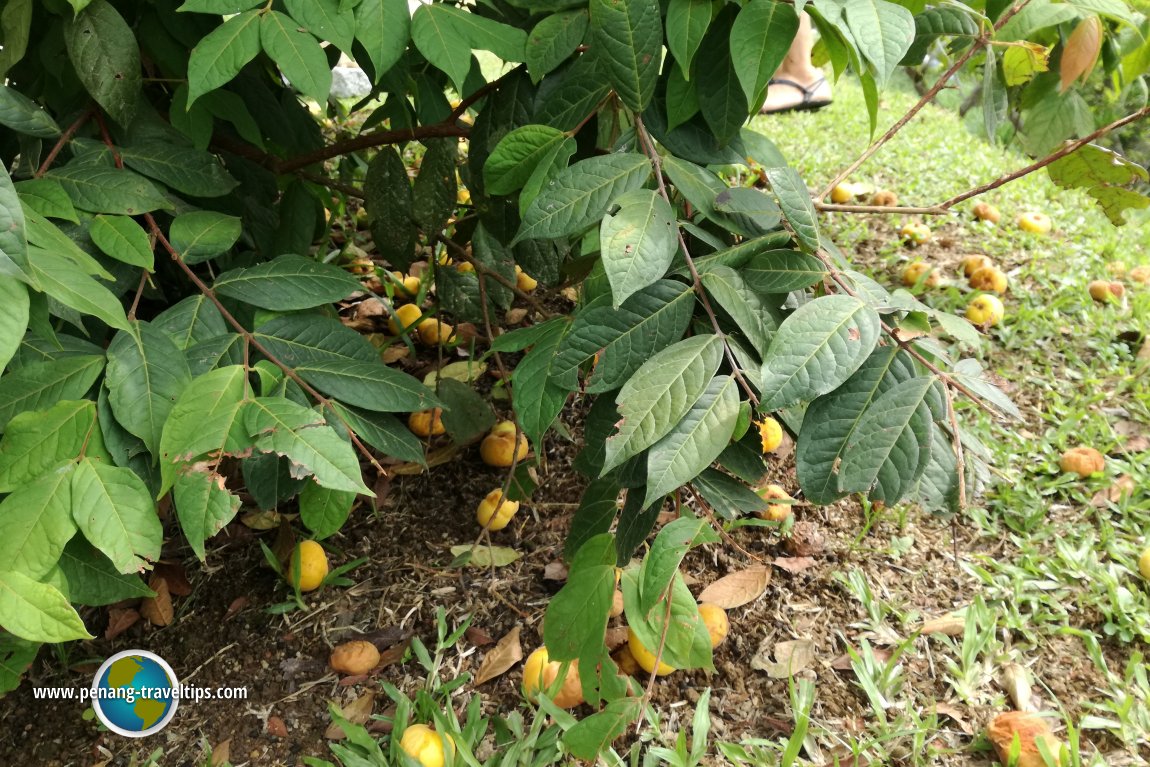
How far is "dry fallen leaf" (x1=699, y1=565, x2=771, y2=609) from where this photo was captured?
5.97 ft

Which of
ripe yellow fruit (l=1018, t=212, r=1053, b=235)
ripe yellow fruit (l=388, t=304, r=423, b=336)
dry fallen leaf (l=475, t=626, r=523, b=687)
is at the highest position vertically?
ripe yellow fruit (l=388, t=304, r=423, b=336)

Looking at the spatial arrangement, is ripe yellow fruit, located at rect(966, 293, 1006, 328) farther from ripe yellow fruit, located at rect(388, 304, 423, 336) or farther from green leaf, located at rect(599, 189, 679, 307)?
green leaf, located at rect(599, 189, 679, 307)

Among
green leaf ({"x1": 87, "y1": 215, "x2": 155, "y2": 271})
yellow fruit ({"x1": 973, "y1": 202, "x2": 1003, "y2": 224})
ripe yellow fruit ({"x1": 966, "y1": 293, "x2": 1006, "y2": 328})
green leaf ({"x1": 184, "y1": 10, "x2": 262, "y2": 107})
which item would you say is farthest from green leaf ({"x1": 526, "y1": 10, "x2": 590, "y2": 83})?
yellow fruit ({"x1": 973, "y1": 202, "x2": 1003, "y2": 224})

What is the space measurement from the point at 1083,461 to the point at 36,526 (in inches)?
92.4

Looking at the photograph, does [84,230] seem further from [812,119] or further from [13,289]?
[812,119]

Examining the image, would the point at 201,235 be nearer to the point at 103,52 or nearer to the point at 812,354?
the point at 103,52

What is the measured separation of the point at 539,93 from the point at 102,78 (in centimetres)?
69

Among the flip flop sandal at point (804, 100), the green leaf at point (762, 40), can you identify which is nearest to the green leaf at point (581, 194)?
the green leaf at point (762, 40)

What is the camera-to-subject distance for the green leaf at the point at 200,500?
990 millimetres

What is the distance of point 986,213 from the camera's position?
129 inches

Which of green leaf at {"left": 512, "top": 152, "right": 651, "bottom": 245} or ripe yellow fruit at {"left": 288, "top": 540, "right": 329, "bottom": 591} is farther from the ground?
green leaf at {"left": 512, "top": 152, "right": 651, "bottom": 245}

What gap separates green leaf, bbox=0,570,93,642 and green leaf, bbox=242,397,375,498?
0.28m

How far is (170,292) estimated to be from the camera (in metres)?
1.71

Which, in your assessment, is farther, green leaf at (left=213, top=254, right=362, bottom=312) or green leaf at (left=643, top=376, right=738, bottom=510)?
green leaf at (left=213, top=254, right=362, bottom=312)
